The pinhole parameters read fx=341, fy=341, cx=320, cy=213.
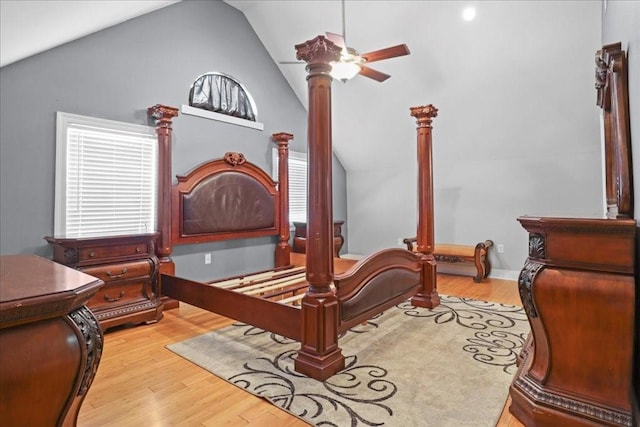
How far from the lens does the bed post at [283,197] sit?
5.18 metres

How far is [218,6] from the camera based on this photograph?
183 inches

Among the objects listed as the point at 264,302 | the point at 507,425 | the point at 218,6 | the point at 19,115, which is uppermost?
the point at 218,6

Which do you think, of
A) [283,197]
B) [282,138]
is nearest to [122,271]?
[283,197]

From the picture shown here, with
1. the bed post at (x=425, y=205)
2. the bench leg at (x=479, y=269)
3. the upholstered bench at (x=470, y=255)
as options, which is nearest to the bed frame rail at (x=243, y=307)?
the bed post at (x=425, y=205)

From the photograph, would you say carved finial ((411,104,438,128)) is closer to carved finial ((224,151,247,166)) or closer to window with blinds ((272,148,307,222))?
carved finial ((224,151,247,166))

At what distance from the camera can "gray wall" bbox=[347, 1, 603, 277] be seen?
12.3 feet

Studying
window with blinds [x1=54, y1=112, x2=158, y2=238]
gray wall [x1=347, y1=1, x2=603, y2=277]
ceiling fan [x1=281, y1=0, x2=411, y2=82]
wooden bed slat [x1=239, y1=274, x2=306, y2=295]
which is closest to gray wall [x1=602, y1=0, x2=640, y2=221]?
ceiling fan [x1=281, y1=0, x2=411, y2=82]

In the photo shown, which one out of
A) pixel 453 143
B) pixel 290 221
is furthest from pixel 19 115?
pixel 453 143

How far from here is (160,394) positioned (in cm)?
199

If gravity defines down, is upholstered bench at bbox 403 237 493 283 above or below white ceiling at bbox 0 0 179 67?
below

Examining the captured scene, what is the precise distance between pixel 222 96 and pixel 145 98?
42.8 inches

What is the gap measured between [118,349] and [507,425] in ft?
8.69

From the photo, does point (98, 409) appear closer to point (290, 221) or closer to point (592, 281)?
point (592, 281)

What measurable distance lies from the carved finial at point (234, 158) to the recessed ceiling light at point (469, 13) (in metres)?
3.17
